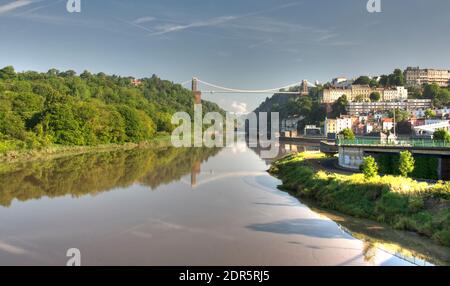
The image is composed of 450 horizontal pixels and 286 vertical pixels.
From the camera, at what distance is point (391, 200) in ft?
45.2

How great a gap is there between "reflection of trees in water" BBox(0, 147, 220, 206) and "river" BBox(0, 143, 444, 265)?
0.32ft

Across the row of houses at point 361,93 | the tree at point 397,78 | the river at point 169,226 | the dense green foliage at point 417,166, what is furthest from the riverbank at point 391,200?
the tree at point 397,78

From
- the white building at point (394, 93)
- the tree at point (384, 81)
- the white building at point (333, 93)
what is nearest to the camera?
the white building at point (394, 93)

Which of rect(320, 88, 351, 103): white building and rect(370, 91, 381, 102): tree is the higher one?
rect(320, 88, 351, 103): white building

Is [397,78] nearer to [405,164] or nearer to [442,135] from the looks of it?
[442,135]

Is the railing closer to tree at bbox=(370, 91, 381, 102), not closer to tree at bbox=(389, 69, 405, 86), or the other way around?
tree at bbox=(370, 91, 381, 102)

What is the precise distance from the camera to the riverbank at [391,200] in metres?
12.0

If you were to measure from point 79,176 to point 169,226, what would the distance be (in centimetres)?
1398

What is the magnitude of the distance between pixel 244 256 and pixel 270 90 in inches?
4808

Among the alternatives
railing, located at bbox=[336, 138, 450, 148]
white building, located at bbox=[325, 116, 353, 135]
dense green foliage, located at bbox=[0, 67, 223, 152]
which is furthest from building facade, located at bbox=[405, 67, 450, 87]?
railing, located at bbox=[336, 138, 450, 148]

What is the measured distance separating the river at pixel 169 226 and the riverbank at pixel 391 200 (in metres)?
0.92

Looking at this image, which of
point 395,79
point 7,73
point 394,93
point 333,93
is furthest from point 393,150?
point 395,79

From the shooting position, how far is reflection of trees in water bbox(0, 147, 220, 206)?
830 inches

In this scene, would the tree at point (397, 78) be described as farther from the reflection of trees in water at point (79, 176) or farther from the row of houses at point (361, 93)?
the reflection of trees in water at point (79, 176)
